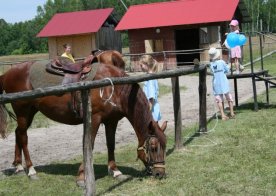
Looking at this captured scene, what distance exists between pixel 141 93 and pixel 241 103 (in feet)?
24.8

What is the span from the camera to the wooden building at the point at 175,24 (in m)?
27.5

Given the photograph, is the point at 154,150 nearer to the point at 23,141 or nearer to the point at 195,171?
the point at 195,171

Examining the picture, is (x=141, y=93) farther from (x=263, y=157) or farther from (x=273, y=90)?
(x=273, y=90)

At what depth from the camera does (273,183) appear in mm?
5109

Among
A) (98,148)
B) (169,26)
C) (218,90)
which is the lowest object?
(98,148)

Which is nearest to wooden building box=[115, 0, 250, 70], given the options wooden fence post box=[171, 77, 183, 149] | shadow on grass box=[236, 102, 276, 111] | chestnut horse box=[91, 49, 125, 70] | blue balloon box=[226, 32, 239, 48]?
shadow on grass box=[236, 102, 276, 111]

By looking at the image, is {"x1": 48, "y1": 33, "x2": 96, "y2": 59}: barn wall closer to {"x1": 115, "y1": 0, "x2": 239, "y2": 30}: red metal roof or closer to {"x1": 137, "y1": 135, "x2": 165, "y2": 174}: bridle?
{"x1": 115, "y1": 0, "x2": 239, "y2": 30}: red metal roof

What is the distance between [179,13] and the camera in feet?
96.3

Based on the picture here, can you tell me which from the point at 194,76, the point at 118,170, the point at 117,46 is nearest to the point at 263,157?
the point at 118,170

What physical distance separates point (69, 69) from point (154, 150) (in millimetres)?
1487

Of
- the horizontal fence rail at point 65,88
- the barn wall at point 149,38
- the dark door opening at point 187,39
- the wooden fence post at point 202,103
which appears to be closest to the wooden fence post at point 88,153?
the horizontal fence rail at point 65,88

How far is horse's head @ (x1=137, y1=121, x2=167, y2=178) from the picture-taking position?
215 inches

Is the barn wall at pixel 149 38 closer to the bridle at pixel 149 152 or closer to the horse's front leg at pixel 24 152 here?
the horse's front leg at pixel 24 152

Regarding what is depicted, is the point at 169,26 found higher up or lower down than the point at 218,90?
higher up
